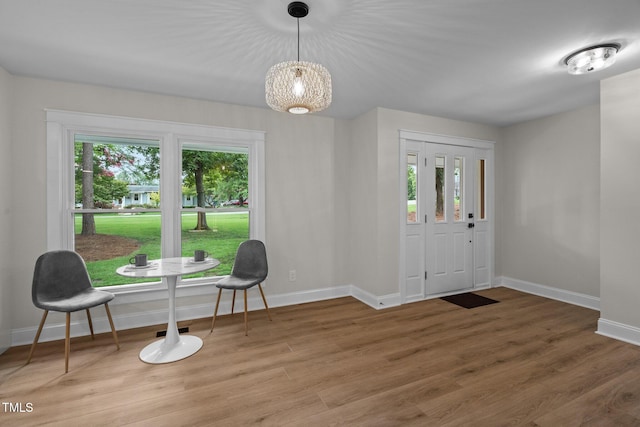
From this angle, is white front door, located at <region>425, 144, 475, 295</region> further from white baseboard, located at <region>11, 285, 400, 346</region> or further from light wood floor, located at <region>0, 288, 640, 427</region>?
light wood floor, located at <region>0, 288, 640, 427</region>

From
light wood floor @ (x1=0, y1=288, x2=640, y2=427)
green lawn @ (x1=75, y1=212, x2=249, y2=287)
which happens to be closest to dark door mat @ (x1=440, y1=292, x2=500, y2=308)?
light wood floor @ (x1=0, y1=288, x2=640, y2=427)

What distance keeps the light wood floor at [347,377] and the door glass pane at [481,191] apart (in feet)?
5.87

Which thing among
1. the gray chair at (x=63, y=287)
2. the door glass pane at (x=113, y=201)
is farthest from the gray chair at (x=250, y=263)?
the gray chair at (x=63, y=287)

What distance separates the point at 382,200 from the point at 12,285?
3.92 meters

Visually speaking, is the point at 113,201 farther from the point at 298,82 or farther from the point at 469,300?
the point at 469,300

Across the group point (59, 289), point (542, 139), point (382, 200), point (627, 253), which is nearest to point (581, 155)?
point (542, 139)

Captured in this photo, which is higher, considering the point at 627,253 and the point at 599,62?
the point at 599,62

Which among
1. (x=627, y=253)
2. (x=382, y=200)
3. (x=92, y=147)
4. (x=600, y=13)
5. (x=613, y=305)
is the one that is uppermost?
(x=600, y=13)

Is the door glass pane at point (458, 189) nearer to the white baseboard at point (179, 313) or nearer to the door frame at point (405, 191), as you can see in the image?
the door frame at point (405, 191)

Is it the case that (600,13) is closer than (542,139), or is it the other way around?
(600,13)

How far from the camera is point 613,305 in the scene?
293 centimetres

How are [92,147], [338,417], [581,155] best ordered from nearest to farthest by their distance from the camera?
[338,417] < [92,147] < [581,155]

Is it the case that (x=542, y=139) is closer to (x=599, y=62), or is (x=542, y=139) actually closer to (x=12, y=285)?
(x=599, y=62)

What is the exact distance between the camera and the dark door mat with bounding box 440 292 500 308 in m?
3.92
